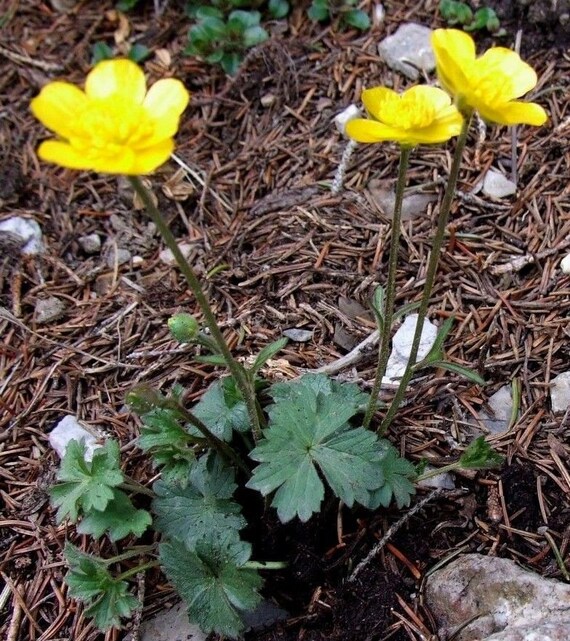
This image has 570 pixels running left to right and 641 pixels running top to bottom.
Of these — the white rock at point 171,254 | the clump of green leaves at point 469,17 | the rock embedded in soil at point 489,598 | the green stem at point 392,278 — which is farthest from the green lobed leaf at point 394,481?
the clump of green leaves at point 469,17

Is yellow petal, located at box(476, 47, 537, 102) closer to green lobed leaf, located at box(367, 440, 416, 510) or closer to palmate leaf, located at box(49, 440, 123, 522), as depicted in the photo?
green lobed leaf, located at box(367, 440, 416, 510)

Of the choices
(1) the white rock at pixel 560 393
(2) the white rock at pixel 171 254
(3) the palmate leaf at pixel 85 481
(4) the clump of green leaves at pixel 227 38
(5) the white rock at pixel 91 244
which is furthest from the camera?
(4) the clump of green leaves at pixel 227 38

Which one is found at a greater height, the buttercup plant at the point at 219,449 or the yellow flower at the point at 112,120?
the yellow flower at the point at 112,120

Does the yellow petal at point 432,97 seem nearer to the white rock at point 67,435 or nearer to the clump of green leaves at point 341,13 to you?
the white rock at point 67,435

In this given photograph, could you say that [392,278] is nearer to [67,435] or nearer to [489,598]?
[489,598]

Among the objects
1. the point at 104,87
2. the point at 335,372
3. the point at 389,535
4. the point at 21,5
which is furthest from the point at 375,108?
the point at 21,5

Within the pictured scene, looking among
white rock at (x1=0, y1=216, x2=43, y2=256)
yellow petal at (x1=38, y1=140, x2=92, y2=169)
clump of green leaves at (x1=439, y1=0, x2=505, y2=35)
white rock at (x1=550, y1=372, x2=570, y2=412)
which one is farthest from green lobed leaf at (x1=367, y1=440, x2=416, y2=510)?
clump of green leaves at (x1=439, y1=0, x2=505, y2=35)

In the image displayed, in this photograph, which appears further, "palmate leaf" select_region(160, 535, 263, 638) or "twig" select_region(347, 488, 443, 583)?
"twig" select_region(347, 488, 443, 583)
